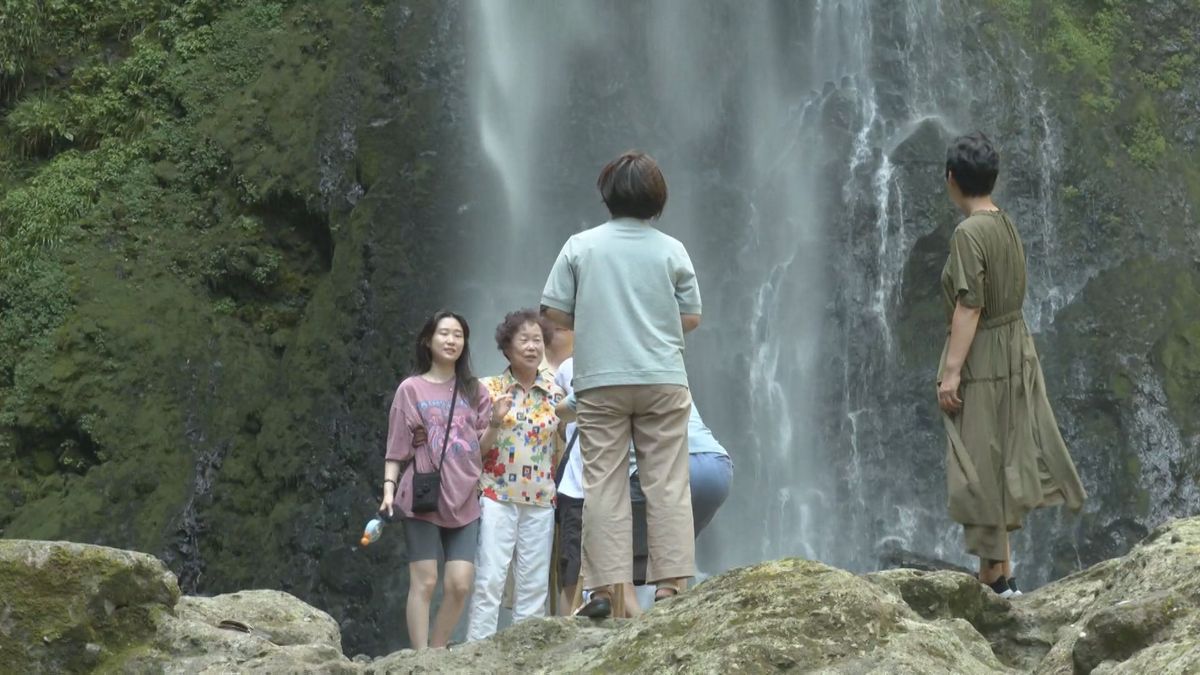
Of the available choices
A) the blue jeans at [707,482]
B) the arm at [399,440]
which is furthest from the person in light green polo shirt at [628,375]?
the arm at [399,440]

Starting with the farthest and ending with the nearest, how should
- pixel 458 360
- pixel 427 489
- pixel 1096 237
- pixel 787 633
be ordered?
1. pixel 1096 237
2. pixel 458 360
3. pixel 427 489
4. pixel 787 633

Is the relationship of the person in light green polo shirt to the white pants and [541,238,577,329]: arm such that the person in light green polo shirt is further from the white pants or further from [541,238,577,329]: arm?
the white pants

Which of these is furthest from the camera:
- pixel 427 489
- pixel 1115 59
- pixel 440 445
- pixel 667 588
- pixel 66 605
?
pixel 1115 59

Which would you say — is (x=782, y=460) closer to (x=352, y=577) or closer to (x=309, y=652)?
(x=352, y=577)

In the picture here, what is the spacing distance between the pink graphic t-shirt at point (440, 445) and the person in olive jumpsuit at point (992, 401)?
6.42 ft

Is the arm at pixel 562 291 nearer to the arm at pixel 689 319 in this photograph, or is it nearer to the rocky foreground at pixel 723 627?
the arm at pixel 689 319

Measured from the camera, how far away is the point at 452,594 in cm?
646

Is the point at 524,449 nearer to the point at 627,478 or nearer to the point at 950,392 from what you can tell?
the point at 627,478

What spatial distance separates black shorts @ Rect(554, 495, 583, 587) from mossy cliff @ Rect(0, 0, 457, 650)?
17.1ft

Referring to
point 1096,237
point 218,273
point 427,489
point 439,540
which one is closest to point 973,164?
point 427,489

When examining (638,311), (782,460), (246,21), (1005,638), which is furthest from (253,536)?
(1005,638)

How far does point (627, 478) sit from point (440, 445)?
4.77 feet

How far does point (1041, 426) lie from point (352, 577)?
7.07 meters

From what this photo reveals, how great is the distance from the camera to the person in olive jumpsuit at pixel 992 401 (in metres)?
5.53
